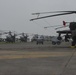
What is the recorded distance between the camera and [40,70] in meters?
10.3

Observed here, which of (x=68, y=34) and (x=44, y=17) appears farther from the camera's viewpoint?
(x=68, y=34)

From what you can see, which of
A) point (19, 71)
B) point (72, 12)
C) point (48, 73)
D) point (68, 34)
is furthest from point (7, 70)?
point (68, 34)

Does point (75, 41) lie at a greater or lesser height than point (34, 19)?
lesser

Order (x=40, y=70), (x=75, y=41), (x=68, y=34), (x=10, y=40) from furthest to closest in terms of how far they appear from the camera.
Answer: (x=10, y=40), (x=68, y=34), (x=75, y=41), (x=40, y=70)

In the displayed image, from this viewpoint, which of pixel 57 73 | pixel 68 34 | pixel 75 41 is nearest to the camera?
pixel 57 73

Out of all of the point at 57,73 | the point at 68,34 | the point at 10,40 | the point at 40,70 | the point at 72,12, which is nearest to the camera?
the point at 57,73

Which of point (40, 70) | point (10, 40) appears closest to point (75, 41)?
point (40, 70)

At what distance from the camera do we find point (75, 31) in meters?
27.3

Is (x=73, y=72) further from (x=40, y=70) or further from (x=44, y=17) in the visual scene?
(x=44, y=17)

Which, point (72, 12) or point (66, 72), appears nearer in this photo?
→ point (66, 72)

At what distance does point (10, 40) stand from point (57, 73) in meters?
70.5

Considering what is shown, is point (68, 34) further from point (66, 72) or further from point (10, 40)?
point (10, 40)

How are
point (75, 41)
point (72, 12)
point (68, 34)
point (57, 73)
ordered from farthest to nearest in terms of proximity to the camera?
1. point (68, 34)
2. point (75, 41)
3. point (72, 12)
4. point (57, 73)

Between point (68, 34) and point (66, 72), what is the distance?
22.4 m
